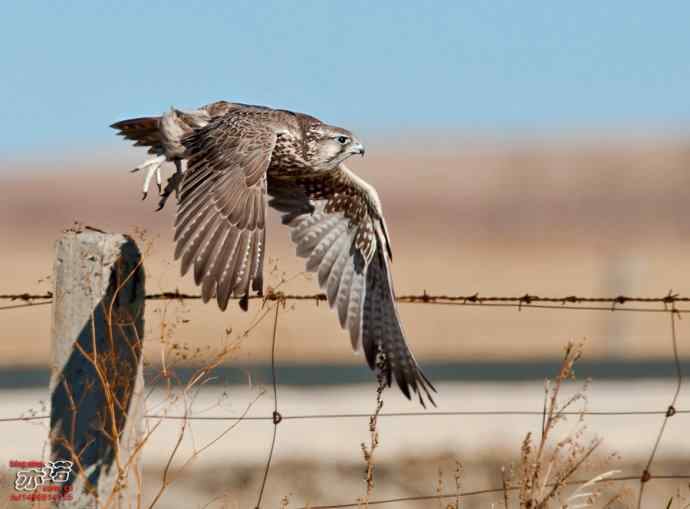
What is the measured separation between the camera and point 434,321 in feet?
87.1

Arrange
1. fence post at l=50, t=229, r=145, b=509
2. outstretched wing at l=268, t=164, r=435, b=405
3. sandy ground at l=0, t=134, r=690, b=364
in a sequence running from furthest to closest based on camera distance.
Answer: sandy ground at l=0, t=134, r=690, b=364 < outstretched wing at l=268, t=164, r=435, b=405 < fence post at l=50, t=229, r=145, b=509

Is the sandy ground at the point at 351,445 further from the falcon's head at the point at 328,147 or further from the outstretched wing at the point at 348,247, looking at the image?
the falcon's head at the point at 328,147

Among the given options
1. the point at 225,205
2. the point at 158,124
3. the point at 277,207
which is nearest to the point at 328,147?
the point at 277,207

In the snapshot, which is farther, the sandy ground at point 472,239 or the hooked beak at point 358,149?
the sandy ground at point 472,239

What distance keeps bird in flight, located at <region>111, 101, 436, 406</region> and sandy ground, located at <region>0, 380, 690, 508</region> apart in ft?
1.93

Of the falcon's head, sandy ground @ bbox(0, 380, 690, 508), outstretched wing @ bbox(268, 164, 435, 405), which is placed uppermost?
the falcon's head

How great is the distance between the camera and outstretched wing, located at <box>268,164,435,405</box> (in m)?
6.75

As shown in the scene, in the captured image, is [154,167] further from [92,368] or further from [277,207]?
[92,368]

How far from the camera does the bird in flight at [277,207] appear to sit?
5582 mm

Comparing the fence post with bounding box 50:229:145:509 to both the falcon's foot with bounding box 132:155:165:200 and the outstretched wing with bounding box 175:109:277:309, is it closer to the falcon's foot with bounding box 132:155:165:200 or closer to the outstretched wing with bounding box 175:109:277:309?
the outstretched wing with bounding box 175:109:277:309

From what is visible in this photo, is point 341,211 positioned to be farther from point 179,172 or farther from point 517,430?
point 517,430

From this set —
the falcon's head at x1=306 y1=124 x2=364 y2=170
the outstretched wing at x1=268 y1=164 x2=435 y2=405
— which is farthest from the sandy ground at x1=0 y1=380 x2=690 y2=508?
the falcon's head at x1=306 y1=124 x2=364 y2=170

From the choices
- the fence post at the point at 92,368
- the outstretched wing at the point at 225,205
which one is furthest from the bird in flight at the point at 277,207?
the fence post at the point at 92,368

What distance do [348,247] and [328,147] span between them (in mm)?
559
